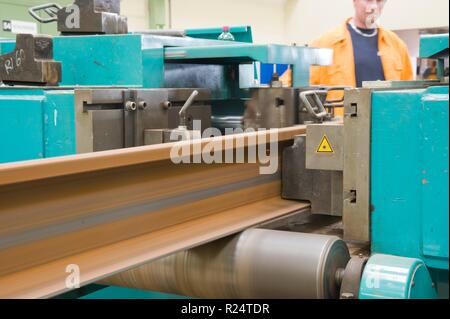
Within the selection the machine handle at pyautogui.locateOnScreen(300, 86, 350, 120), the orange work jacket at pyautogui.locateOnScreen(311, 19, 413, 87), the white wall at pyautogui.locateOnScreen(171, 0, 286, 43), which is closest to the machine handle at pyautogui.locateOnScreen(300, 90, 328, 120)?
the machine handle at pyautogui.locateOnScreen(300, 86, 350, 120)

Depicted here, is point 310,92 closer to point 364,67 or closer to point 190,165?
point 190,165

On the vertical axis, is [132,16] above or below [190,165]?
above

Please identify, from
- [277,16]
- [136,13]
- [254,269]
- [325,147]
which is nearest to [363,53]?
[136,13]

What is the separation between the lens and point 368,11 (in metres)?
3.81

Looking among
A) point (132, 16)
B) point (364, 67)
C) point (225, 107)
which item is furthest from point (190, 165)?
point (132, 16)

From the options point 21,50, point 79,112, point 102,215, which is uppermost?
point 21,50

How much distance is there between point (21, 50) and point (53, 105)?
0.29 meters

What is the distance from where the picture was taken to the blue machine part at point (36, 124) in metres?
1.83

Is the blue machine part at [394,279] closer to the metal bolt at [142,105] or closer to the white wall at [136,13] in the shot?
the metal bolt at [142,105]

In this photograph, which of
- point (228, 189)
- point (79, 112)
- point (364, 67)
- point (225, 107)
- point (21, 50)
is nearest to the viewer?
point (228, 189)

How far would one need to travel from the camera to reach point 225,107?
2535 millimetres

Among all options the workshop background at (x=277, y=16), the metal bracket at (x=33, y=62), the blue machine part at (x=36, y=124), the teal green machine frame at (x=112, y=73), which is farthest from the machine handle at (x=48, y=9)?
the workshop background at (x=277, y=16)

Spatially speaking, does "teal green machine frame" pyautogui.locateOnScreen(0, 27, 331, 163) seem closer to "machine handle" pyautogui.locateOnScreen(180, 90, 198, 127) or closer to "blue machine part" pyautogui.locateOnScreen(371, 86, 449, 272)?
"machine handle" pyautogui.locateOnScreen(180, 90, 198, 127)
